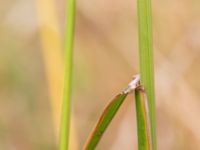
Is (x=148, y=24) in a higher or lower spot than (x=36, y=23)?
lower

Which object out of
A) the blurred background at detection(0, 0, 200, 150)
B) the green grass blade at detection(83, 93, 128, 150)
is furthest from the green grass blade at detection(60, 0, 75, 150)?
the blurred background at detection(0, 0, 200, 150)

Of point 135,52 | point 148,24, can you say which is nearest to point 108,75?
point 135,52

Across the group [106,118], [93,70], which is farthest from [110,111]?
[93,70]

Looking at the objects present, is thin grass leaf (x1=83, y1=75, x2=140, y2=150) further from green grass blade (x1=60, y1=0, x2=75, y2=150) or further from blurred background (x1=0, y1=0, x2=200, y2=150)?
blurred background (x1=0, y1=0, x2=200, y2=150)

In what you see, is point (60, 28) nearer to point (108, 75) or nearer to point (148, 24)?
point (108, 75)

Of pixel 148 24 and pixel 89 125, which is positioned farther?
pixel 89 125

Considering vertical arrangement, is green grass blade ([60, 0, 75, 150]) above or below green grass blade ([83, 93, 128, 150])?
above
